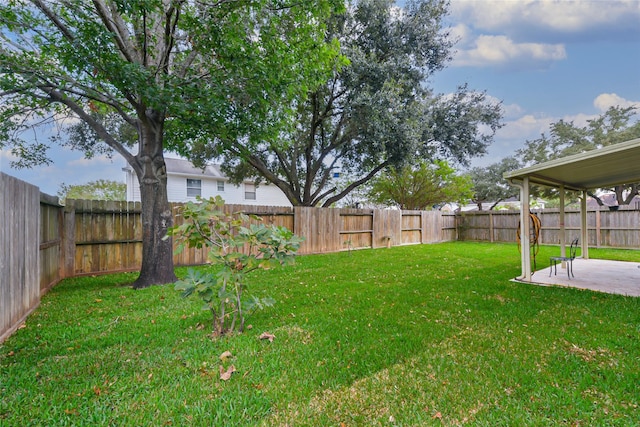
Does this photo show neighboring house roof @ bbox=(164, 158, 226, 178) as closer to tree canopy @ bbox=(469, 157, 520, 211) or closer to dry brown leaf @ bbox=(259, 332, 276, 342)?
dry brown leaf @ bbox=(259, 332, 276, 342)

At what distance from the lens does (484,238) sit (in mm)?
13250

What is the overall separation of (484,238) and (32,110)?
51.0ft

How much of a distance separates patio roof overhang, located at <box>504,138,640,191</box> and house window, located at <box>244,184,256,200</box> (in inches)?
553

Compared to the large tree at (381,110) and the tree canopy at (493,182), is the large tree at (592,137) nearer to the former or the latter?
the tree canopy at (493,182)

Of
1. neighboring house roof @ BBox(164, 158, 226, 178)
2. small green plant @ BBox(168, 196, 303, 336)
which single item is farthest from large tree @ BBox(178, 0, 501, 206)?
small green plant @ BBox(168, 196, 303, 336)

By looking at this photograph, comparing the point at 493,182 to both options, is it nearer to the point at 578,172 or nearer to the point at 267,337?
the point at 578,172

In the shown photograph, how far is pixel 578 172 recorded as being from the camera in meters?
5.26

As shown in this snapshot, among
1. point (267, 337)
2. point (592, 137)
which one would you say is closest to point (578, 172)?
point (267, 337)

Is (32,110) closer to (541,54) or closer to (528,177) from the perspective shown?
(528,177)

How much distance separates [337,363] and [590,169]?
18.5 ft

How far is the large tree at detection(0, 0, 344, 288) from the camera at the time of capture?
4.18 m

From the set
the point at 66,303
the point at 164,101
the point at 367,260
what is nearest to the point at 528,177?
the point at 367,260

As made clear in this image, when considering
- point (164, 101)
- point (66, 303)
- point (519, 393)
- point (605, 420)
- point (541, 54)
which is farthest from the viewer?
point (541, 54)

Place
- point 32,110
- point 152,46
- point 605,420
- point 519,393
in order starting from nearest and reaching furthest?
point 605,420, point 519,393, point 152,46, point 32,110
